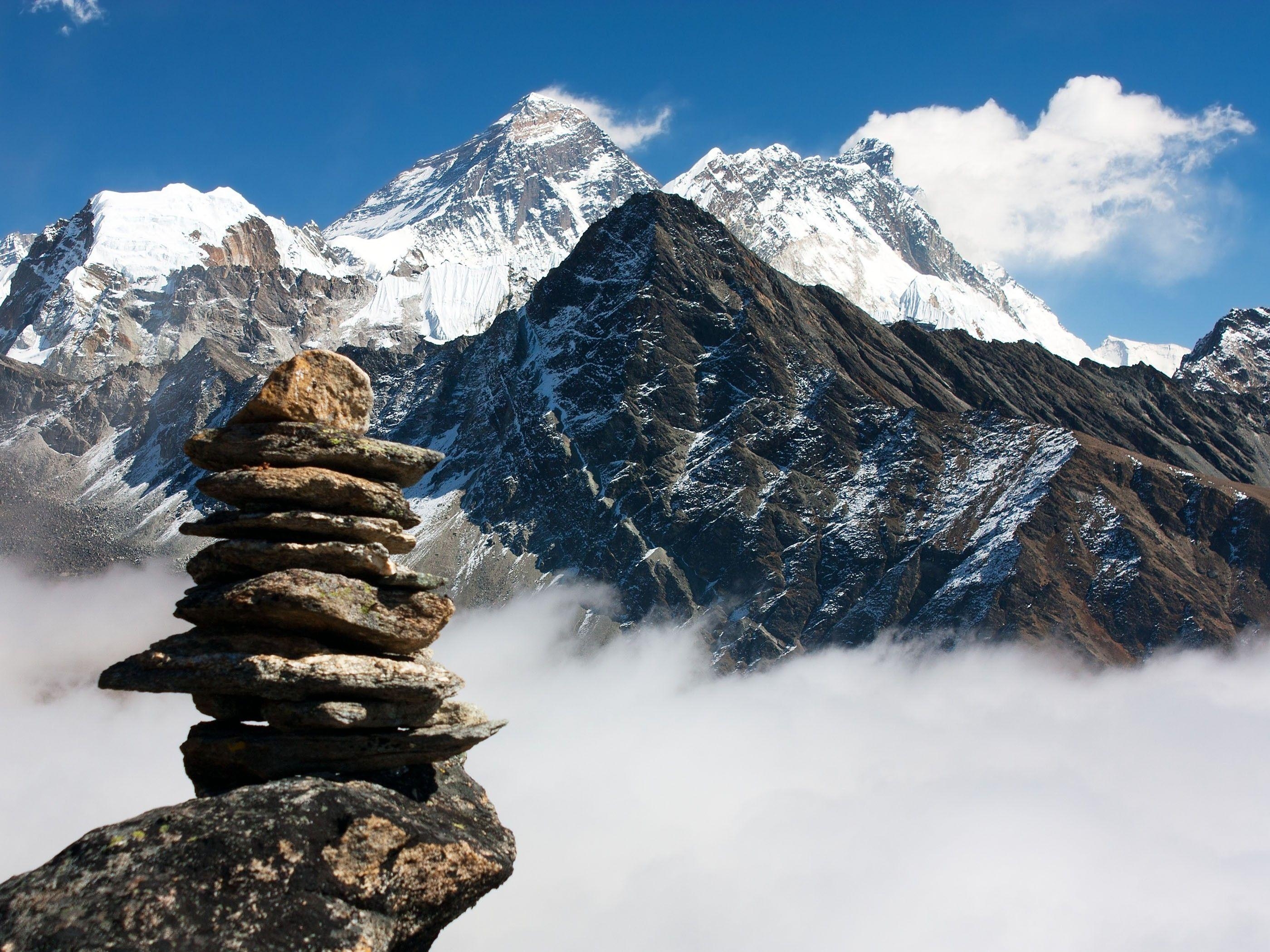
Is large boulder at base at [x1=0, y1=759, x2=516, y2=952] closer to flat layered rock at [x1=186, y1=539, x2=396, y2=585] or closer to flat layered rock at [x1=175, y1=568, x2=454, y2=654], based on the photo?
flat layered rock at [x1=175, y1=568, x2=454, y2=654]

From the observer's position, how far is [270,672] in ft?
68.7

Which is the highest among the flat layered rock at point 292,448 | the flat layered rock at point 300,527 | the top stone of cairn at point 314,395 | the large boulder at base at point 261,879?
the top stone of cairn at point 314,395

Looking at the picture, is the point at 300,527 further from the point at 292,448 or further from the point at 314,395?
the point at 314,395

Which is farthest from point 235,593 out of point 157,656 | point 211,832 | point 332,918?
point 332,918

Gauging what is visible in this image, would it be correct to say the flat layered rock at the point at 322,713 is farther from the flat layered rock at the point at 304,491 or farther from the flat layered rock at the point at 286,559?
the flat layered rock at the point at 304,491

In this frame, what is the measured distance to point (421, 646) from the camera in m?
23.5

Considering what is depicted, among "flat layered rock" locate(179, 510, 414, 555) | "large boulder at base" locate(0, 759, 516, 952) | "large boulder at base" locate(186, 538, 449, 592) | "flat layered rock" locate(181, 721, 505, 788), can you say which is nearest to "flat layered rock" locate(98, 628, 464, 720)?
"flat layered rock" locate(181, 721, 505, 788)

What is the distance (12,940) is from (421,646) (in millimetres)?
9097

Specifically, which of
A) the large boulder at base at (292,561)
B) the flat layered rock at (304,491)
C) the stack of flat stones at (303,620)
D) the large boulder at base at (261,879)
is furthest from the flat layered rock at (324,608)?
the large boulder at base at (261,879)

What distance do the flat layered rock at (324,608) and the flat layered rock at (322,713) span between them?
55.9 inches

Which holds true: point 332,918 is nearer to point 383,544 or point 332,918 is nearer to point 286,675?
point 286,675

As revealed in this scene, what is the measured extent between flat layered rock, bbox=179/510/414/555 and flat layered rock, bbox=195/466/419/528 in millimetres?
339

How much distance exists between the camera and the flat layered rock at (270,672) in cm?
2102

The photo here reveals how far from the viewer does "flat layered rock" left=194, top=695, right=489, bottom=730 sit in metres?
20.9
